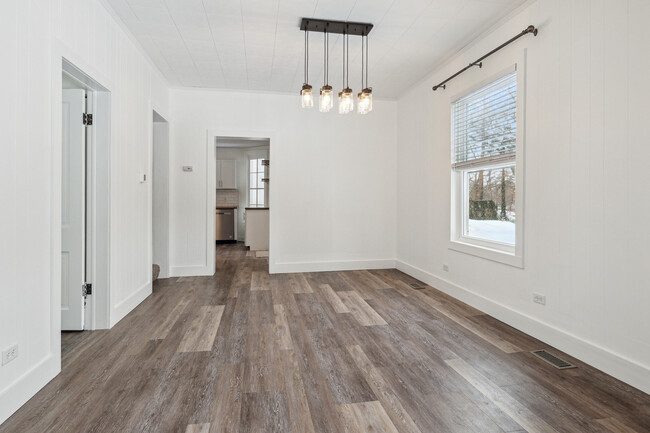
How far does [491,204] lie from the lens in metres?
3.37

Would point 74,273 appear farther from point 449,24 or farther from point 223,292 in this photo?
point 449,24

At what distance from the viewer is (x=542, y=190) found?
2625 mm

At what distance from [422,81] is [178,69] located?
3136mm

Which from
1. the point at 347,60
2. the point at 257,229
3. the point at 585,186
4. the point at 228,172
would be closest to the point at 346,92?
the point at 347,60

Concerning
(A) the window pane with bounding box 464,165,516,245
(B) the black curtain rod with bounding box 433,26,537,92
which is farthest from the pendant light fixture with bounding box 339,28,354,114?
(A) the window pane with bounding box 464,165,516,245

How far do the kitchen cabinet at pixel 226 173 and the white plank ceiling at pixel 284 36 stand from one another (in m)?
4.39

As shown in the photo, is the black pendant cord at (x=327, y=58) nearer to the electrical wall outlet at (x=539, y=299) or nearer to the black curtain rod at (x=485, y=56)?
the black curtain rod at (x=485, y=56)

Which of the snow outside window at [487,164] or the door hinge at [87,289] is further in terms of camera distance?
the snow outside window at [487,164]

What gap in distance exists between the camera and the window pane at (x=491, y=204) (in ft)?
10.2

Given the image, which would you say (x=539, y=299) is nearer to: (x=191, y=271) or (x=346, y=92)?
(x=346, y=92)

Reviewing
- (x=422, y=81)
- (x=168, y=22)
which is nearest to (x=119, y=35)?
(x=168, y=22)

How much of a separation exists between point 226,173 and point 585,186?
317 inches

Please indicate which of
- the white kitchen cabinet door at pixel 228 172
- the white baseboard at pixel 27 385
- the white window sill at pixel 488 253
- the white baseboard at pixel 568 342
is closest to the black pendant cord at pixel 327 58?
the white window sill at pixel 488 253

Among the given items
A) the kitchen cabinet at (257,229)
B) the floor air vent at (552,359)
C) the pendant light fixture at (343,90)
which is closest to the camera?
the floor air vent at (552,359)
